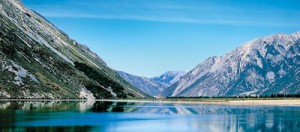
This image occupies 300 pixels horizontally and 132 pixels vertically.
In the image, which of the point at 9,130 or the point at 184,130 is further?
the point at 184,130

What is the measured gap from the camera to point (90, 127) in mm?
74750

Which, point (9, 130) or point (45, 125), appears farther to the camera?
point (45, 125)

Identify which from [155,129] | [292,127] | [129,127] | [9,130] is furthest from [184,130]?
[9,130]

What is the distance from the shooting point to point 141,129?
74188 mm

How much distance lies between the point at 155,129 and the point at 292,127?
24.3 m

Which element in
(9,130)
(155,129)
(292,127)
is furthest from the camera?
(292,127)

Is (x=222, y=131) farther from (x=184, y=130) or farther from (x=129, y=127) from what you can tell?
(x=129, y=127)

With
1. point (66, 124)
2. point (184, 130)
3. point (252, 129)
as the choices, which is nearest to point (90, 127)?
point (66, 124)

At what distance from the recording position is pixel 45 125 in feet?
245

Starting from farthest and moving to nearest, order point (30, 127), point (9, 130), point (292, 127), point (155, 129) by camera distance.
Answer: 1. point (292, 127)
2. point (155, 129)
3. point (30, 127)
4. point (9, 130)

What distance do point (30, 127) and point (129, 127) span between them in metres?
16.1

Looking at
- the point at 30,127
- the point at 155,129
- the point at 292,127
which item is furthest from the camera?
the point at 292,127

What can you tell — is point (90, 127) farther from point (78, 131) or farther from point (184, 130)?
point (184, 130)

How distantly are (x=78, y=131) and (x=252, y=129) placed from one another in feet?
96.3
